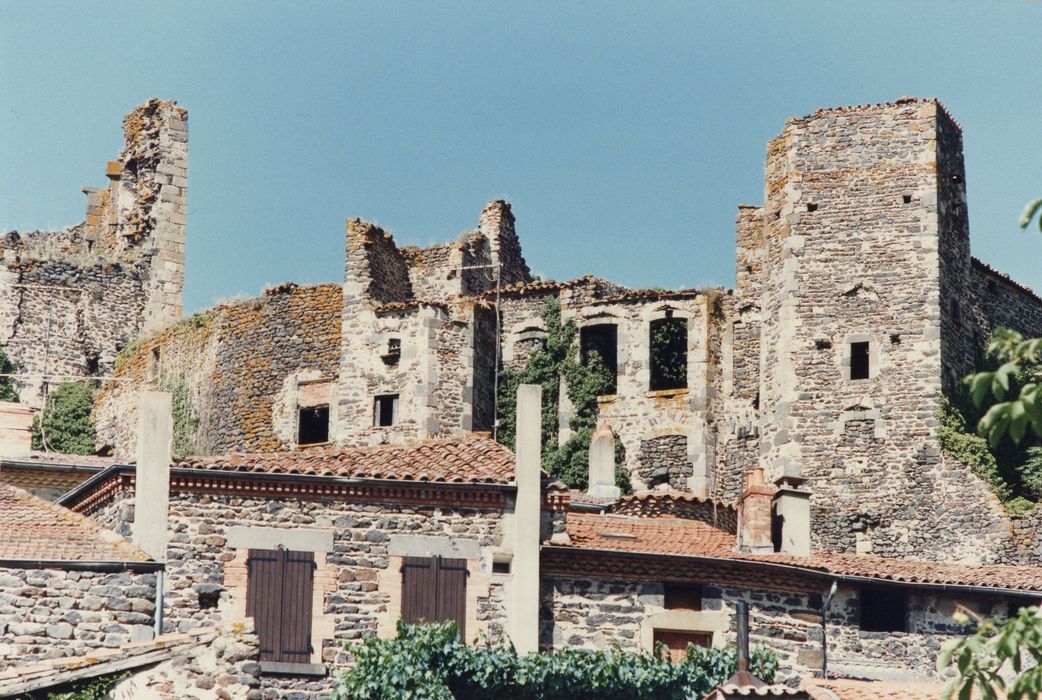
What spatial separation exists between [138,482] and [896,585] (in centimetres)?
1036

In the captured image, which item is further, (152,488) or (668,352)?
(668,352)

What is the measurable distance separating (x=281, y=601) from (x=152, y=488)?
2.21m

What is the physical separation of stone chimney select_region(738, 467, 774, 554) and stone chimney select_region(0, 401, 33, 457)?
36.5ft

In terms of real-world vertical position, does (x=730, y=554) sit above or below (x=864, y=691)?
above

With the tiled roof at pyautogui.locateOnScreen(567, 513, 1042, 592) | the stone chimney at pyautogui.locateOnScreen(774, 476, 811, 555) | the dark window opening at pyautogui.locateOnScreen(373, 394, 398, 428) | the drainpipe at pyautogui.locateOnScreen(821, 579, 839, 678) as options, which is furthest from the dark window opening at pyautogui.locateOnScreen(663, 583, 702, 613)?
the dark window opening at pyautogui.locateOnScreen(373, 394, 398, 428)

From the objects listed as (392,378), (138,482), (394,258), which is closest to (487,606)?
(138,482)

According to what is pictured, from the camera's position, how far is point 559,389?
44.8 meters

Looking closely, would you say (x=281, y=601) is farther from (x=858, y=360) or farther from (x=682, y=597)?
(x=858, y=360)

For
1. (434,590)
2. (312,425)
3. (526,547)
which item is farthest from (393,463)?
(312,425)

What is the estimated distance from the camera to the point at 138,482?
90.5ft

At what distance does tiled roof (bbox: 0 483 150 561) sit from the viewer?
84.2 ft

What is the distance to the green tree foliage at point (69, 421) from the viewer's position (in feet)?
162

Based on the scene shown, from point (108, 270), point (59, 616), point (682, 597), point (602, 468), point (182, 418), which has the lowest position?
point (59, 616)

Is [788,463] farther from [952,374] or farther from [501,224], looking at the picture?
[501,224]
